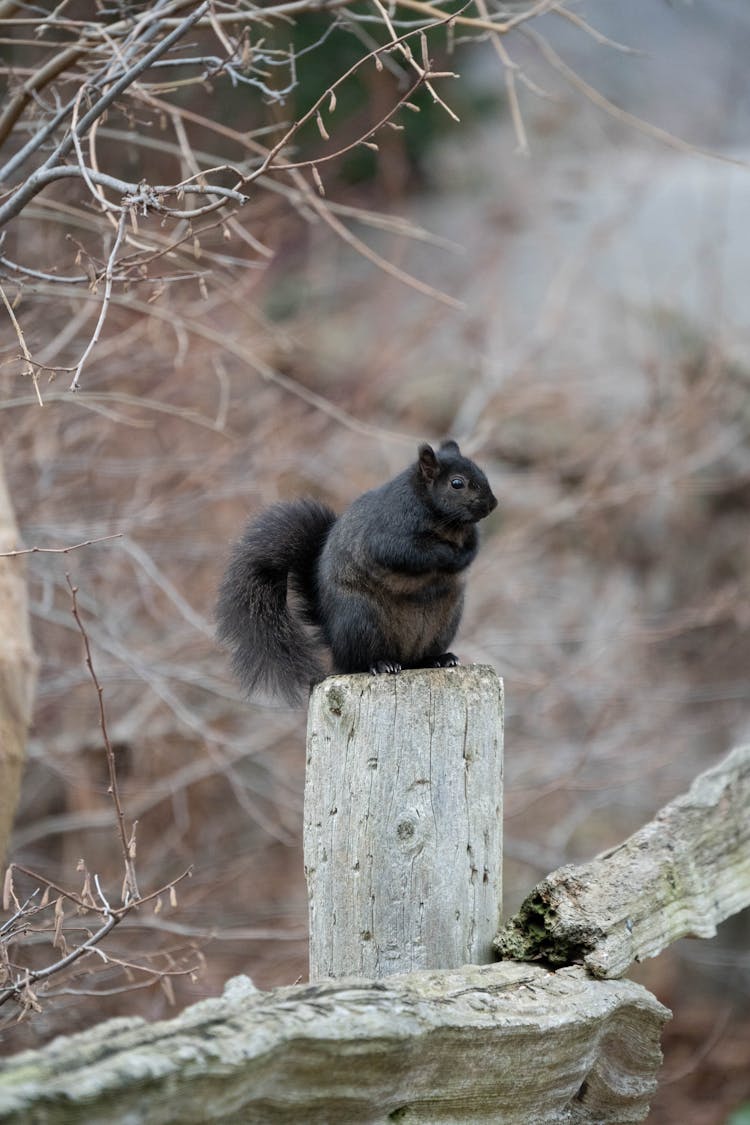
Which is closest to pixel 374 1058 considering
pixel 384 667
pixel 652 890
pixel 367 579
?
Result: pixel 652 890

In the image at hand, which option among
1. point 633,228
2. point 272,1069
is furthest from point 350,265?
point 272,1069

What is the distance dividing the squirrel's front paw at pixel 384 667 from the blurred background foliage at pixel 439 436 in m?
1.10

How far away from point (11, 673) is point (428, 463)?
1.35 meters

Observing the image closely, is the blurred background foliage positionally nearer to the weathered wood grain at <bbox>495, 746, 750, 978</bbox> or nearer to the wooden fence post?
the wooden fence post

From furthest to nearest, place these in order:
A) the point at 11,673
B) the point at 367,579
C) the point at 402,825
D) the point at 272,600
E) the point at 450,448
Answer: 1. the point at 11,673
2. the point at 450,448
3. the point at 272,600
4. the point at 367,579
5. the point at 402,825

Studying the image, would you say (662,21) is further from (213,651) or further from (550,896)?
(550,896)

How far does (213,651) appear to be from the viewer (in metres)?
5.43

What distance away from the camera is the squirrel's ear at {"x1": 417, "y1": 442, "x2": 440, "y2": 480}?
298 centimetres

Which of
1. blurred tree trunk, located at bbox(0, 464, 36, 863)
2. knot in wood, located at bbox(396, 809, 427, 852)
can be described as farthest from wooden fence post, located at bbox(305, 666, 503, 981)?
blurred tree trunk, located at bbox(0, 464, 36, 863)

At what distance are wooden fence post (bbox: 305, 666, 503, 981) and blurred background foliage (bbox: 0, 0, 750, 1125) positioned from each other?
1.48 m

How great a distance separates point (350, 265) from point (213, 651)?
13.8ft

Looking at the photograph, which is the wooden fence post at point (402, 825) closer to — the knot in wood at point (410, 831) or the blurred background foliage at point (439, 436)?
the knot in wood at point (410, 831)

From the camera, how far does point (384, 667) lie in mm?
2758

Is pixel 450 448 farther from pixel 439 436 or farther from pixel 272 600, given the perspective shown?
pixel 439 436
